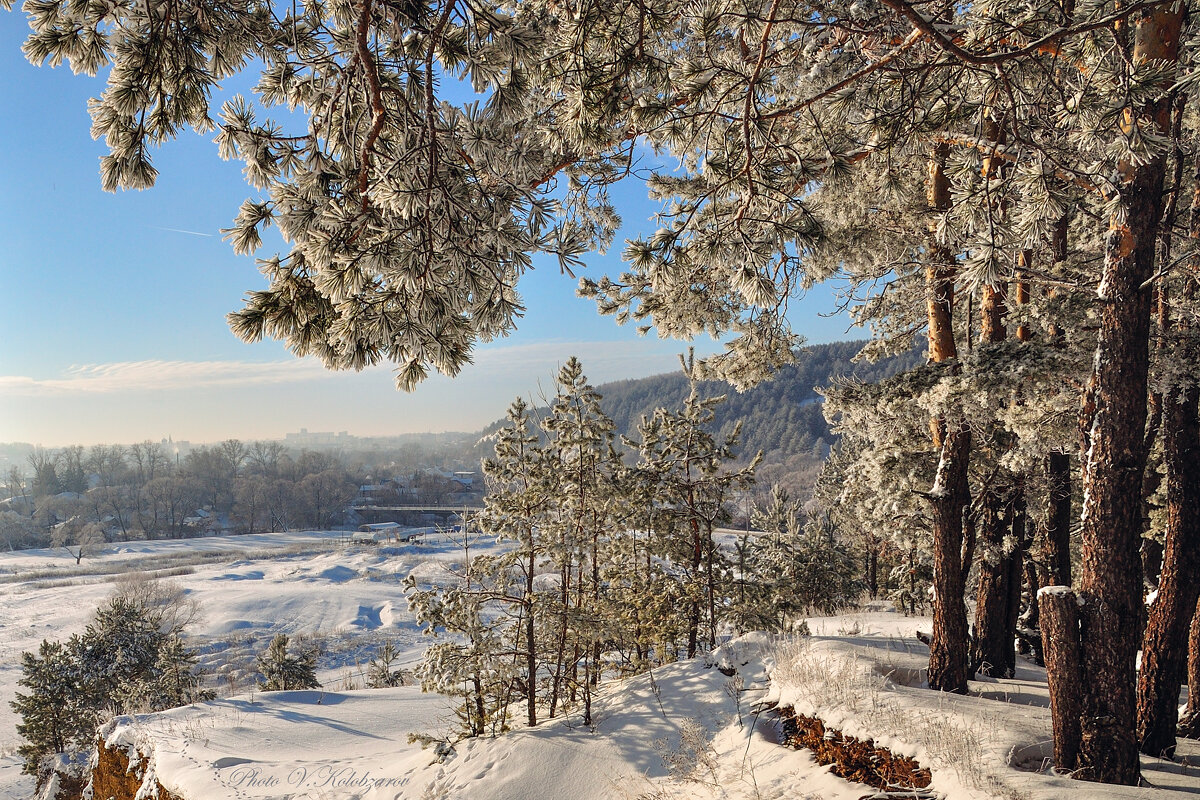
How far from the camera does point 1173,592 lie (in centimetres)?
529

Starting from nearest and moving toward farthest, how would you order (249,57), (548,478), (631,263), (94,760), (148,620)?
1. (249,57)
2. (631,263)
3. (548,478)
4. (94,760)
5. (148,620)

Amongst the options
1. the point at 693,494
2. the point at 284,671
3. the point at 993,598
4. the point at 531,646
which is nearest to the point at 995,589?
the point at 993,598

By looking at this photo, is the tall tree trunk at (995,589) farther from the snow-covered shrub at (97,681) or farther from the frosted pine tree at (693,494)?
the snow-covered shrub at (97,681)

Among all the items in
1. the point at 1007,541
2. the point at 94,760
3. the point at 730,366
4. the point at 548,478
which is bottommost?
the point at 94,760

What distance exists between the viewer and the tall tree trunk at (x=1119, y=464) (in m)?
3.59

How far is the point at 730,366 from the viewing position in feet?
25.3

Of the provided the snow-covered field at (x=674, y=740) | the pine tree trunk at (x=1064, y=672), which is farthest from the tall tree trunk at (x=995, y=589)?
the pine tree trunk at (x=1064, y=672)

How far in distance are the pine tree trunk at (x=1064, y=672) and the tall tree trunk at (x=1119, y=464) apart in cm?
7

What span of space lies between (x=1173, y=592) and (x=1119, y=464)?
275 centimetres

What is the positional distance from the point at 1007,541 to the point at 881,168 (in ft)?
15.5

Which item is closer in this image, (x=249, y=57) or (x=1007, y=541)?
(x=249, y=57)

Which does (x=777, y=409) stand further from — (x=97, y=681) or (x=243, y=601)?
(x=97, y=681)

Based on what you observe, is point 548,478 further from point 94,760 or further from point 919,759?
point 94,760

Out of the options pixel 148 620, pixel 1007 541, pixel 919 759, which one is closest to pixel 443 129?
pixel 919 759
